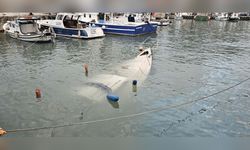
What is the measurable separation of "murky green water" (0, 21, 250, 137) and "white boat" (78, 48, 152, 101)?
0.36 meters

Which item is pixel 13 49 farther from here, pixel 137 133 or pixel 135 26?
pixel 137 133

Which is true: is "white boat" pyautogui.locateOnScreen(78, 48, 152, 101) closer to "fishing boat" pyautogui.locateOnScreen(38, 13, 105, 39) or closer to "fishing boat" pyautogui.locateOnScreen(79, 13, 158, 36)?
"fishing boat" pyautogui.locateOnScreen(38, 13, 105, 39)

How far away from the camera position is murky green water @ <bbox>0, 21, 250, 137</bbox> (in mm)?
6930

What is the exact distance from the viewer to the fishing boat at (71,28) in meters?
25.0

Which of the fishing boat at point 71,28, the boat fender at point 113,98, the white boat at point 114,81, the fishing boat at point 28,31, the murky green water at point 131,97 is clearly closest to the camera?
the murky green water at point 131,97

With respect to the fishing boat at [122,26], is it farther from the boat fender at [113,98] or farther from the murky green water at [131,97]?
the boat fender at [113,98]

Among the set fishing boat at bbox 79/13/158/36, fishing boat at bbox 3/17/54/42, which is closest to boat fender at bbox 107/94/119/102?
fishing boat at bbox 3/17/54/42

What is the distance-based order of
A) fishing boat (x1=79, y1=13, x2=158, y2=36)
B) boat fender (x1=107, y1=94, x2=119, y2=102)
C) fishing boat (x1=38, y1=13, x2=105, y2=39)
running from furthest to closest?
fishing boat (x1=79, y1=13, x2=158, y2=36) < fishing boat (x1=38, y1=13, x2=105, y2=39) < boat fender (x1=107, y1=94, x2=119, y2=102)

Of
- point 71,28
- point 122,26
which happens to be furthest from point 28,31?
point 122,26

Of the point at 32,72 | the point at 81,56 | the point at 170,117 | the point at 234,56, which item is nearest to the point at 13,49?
the point at 81,56

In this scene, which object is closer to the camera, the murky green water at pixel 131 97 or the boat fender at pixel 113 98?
the murky green water at pixel 131 97

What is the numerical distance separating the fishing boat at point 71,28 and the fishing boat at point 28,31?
2370 mm

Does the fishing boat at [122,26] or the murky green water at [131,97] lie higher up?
the fishing boat at [122,26]

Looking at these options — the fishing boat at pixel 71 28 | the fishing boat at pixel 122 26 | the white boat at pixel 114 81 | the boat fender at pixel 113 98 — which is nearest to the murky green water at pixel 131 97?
the boat fender at pixel 113 98
